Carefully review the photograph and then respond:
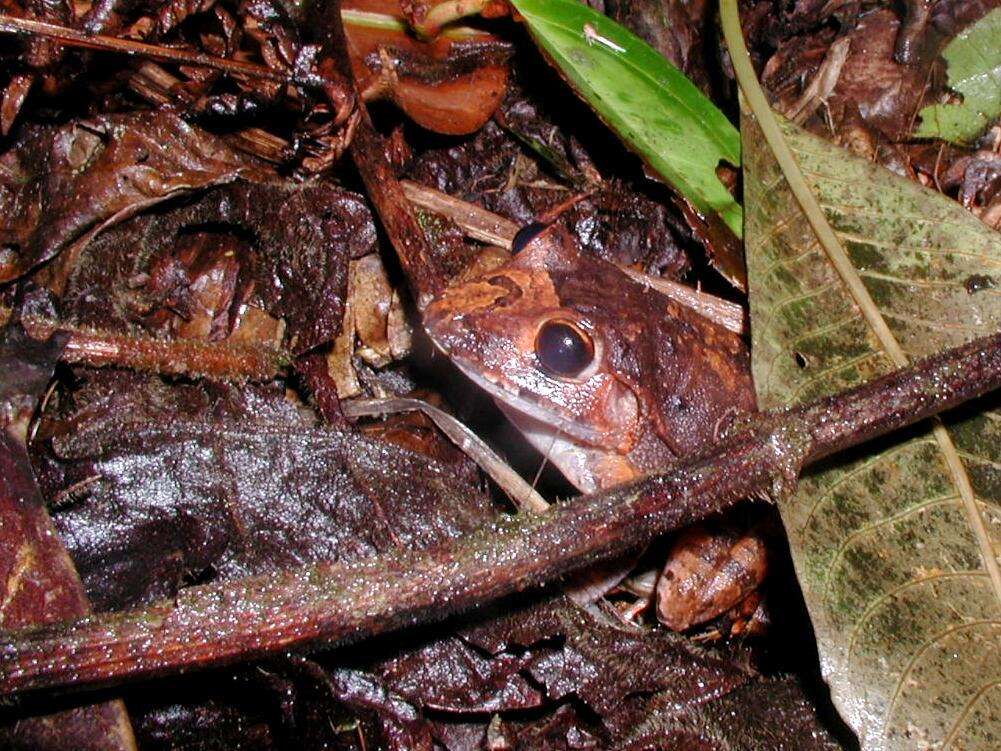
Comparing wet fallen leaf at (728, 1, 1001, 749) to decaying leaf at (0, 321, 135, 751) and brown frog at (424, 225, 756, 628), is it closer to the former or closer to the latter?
brown frog at (424, 225, 756, 628)

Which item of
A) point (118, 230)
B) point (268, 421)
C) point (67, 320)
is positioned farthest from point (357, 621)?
point (118, 230)

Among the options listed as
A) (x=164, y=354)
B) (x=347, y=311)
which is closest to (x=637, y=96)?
(x=347, y=311)

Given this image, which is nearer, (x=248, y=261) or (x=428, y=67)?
(x=248, y=261)

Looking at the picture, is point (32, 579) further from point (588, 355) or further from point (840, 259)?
point (840, 259)

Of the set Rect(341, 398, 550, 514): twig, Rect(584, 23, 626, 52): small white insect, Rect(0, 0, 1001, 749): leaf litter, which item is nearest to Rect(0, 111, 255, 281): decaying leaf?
Rect(0, 0, 1001, 749): leaf litter

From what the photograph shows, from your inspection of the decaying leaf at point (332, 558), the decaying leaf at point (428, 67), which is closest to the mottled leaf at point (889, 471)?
the decaying leaf at point (332, 558)

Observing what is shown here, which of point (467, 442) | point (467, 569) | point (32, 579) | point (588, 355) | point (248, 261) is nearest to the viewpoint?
point (467, 569)

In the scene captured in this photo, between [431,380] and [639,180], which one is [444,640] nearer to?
[431,380]
